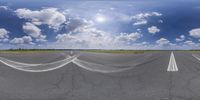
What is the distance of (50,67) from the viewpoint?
11.6 meters

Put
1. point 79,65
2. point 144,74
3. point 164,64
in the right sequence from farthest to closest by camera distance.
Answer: point 164,64 → point 144,74 → point 79,65

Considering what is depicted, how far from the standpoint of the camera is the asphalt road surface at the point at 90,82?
1150 cm

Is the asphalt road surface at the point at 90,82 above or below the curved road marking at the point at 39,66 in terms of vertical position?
below

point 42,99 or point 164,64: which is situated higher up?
point 164,64

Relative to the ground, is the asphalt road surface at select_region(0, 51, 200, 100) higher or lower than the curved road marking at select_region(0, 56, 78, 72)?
lower

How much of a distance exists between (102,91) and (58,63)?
5.59ft

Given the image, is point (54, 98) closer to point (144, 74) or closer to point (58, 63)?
point (58, 63)

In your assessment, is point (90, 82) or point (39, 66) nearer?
point (90, 82)

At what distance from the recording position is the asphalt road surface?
11500mm

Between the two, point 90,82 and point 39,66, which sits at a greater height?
point 39,66

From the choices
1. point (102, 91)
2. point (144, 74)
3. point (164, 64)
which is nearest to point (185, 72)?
point (164, 64)

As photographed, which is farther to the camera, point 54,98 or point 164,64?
point 164,64

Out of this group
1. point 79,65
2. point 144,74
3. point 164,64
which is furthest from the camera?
point 164,64

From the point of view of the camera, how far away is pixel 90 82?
1155 centimetres
